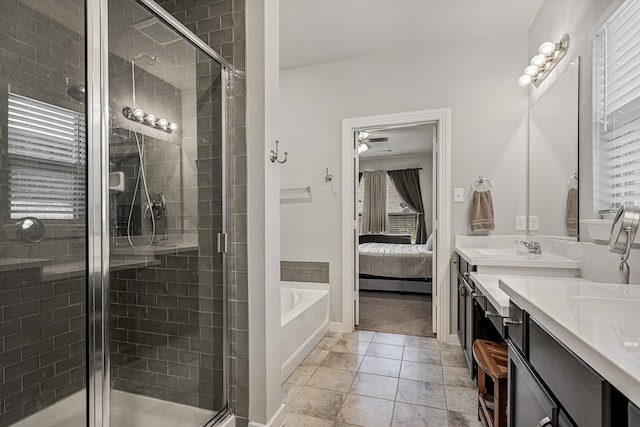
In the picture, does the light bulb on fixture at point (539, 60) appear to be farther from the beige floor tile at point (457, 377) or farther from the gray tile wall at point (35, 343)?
the gray tile wall at point (35, 343)

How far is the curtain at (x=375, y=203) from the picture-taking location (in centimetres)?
787

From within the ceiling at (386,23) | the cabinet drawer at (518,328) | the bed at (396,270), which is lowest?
the bed at (396,270)

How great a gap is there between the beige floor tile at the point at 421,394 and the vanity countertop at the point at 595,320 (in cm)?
115

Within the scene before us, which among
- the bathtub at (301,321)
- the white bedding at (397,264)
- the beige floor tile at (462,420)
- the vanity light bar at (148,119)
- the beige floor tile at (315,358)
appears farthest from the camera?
the white bedding at (397,264)

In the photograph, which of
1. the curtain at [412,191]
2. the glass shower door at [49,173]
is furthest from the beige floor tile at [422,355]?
the curtain at [412,191]

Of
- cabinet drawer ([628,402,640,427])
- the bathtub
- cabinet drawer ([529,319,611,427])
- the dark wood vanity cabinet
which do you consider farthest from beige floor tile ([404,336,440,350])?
cabinet drawer ([628,402,640,427])

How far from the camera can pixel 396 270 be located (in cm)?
479

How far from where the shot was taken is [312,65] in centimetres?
334

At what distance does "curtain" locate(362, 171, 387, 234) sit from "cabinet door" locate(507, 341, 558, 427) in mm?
6758

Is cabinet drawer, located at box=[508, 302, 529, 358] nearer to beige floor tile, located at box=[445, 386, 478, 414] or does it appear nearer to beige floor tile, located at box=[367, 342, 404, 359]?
beige floor tile, located at box=[445, 386, 478, 414]

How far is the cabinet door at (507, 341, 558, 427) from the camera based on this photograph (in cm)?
80

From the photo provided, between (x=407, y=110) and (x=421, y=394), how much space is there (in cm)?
229

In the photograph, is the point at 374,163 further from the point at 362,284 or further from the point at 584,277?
the point at 584,277

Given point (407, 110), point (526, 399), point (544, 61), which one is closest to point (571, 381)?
point (526, 399)
